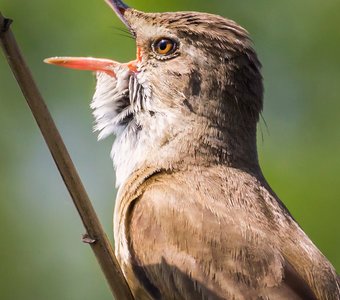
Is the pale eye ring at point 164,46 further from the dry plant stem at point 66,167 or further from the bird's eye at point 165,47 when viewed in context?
the dry plant stem at point 66,167

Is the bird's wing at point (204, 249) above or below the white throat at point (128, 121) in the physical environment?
below

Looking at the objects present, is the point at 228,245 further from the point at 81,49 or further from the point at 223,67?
the point at 81,49

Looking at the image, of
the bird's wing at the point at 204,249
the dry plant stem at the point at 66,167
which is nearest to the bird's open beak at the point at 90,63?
the bird's wing at the point at 204,249

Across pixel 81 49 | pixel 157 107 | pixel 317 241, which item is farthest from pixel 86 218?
pixel 81 49

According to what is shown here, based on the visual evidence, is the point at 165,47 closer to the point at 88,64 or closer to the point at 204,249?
the point at 88,64

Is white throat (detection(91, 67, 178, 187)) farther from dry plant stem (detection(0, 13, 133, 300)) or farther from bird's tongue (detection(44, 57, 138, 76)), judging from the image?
dry plant stem (detection(0, 13, 133, 300))

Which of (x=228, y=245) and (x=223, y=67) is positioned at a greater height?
(x=223, y=67)

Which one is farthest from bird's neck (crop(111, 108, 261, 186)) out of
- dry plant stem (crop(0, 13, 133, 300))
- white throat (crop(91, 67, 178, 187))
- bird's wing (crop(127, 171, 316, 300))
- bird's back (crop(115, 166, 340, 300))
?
dry plant stem (crop(0, 13, 133, 300))
